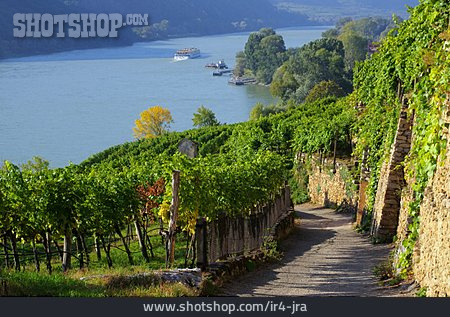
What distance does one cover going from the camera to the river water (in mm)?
75938

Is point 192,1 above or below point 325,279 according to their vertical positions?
above

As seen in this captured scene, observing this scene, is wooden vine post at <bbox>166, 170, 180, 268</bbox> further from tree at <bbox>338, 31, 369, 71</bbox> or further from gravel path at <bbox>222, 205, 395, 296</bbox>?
tree at <bbox>338, 31, 369, 71</bbox>

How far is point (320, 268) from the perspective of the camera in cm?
1345

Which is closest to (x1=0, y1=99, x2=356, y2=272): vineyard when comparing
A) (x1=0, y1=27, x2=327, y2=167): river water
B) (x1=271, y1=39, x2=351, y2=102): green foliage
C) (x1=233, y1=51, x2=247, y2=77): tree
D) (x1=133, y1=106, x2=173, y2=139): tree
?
(x1=0, y1=27, x2=327, y2=167): river water

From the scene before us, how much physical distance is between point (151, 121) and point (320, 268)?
70389 mm

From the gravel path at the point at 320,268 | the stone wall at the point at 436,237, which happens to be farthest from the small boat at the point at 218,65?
the stone wall at the point at 436,237

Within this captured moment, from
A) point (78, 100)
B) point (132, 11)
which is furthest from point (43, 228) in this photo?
point (132, 11)

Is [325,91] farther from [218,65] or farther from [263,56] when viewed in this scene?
[218,65]

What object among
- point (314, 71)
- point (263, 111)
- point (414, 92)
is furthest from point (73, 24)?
point (414, 92)

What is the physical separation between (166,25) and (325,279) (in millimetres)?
159937

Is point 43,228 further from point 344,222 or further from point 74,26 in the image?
point 74,26

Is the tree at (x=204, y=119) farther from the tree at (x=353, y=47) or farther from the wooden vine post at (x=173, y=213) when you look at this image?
the wooden vine post at (x=173, y=213)

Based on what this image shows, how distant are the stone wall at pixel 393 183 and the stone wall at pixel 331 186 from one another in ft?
23.8

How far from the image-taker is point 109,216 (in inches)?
587
